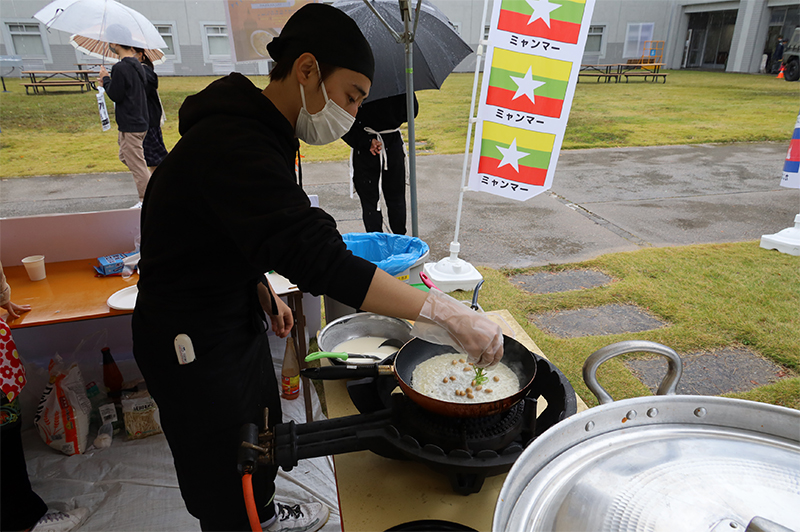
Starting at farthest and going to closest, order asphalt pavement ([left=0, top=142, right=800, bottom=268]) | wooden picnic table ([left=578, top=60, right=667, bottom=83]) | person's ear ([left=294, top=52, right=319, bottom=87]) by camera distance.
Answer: wooden picnic table ([left=578, top=60, right=667, bottom=83]), asphalt pavement ([left=0, top=142, right=800, bottom=268]), person's ear ([left=294, top=52, right=319, bottom=87])

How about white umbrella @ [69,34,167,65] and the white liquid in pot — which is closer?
the white liquid in pot

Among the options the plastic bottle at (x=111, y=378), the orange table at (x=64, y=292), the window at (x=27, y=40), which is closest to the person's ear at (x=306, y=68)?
the orange table at (x=64, y=292)

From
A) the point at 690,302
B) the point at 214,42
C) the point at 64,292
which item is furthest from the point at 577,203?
the point at 214,42

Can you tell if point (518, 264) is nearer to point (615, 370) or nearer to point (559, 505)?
point (615, 370)

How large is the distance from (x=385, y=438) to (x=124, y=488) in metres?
1.92

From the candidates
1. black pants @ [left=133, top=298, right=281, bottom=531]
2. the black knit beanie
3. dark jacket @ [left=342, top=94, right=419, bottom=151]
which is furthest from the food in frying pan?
dark jacket @ [left=342, top=94, right=419, bottom=151]

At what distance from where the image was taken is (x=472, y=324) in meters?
1.12

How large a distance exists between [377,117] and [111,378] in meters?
2.81

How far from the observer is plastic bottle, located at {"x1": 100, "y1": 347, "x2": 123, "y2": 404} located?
2.77 metres

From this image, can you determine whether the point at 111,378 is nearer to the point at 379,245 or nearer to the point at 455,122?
the point at 379,245

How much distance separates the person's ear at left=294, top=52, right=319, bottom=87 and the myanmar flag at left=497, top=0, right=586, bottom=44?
7.55 feet

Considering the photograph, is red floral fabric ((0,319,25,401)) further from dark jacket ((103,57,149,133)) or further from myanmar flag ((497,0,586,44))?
dark jacket ((103,57,149,133))

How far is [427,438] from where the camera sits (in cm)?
116

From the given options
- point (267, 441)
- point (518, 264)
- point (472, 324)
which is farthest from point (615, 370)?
point (267, 441)
